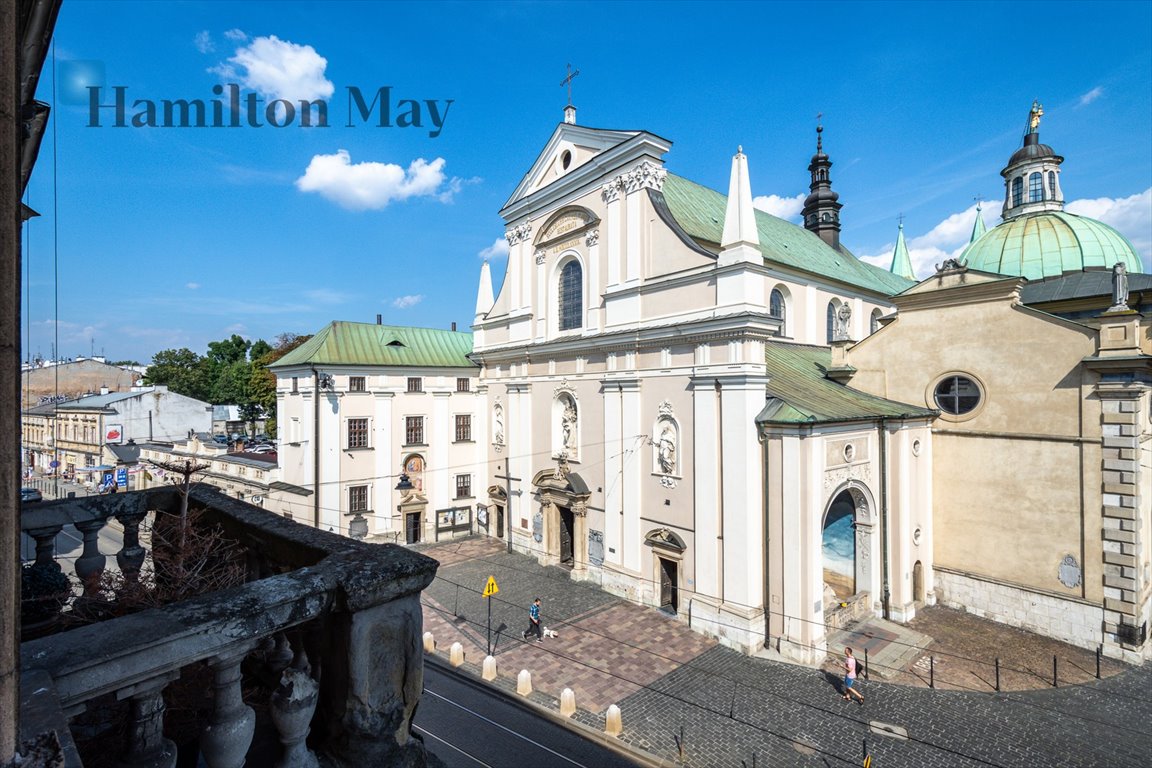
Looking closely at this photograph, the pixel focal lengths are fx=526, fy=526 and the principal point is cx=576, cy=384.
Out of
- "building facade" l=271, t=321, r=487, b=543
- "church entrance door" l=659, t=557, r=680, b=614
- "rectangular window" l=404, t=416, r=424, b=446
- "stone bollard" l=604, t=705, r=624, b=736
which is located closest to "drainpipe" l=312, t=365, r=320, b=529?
"building facade" l=271, t=321, r=487, b=543

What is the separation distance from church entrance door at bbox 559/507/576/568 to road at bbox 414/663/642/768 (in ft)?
27.1

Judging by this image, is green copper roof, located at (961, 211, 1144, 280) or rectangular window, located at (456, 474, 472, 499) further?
rectangular window, located at (456, 474, 472, 499)

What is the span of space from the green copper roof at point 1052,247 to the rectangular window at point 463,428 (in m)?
22.9

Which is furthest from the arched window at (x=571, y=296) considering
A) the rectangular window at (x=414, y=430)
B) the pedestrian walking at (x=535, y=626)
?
the pedestrian walking at (x=535, y=626)

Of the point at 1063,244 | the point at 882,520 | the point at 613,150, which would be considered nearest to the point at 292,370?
the point at 613,150

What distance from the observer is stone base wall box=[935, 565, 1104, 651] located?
13977 millimetres

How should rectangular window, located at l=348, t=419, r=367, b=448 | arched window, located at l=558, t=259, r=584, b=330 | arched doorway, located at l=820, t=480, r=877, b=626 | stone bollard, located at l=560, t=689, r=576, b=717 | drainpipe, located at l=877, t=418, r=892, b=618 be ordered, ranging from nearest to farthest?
stone bollard, located at l=560, t=689, r=576, b=717 → arched doorway, located at l=820, t=480, r=877, b=626 → drainpipe, located at l=877, t=418, r=892, b=618 → arched window, located at l=558, t=259, r=584, b=330 → rectangular window, located at l=348, t=419, r=367, b=448

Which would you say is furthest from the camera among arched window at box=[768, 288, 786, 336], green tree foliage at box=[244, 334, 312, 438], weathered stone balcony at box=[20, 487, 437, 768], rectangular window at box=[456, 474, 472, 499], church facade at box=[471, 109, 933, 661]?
green tree foliage at box=[244, 334, 312, 438]

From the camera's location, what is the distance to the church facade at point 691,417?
1374 cm

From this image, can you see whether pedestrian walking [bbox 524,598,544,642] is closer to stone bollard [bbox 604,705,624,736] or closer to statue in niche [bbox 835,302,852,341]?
stone bollard [bbox 604,705,624,736]

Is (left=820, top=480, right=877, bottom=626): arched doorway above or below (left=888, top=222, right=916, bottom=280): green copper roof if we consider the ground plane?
below

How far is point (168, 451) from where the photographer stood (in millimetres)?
26750

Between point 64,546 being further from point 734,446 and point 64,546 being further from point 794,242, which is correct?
point 794,242

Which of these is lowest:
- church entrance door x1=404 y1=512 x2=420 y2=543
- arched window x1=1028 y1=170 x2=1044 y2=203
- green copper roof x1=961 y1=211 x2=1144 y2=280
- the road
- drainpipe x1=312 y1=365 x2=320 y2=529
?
the road
